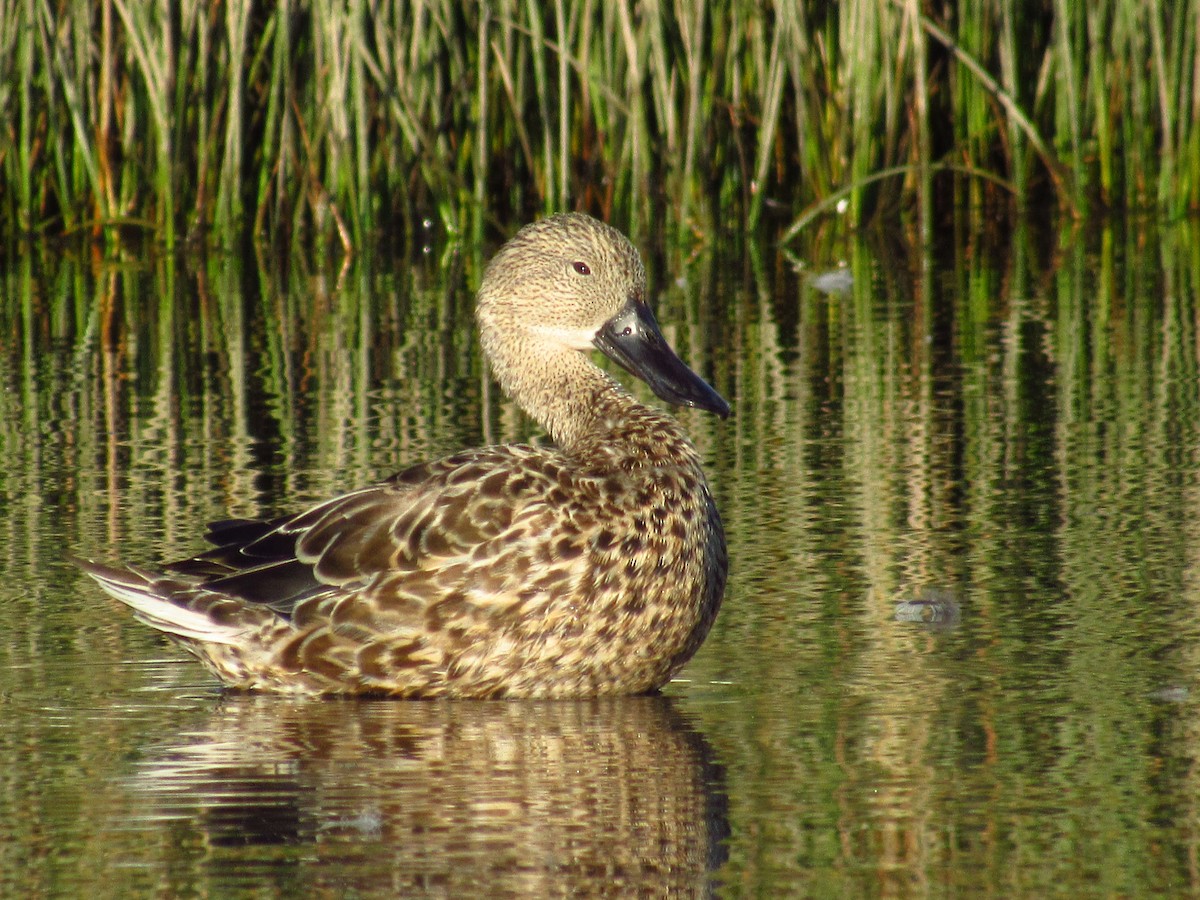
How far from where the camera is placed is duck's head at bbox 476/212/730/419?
5.43 meters

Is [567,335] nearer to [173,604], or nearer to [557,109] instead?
[173,604]

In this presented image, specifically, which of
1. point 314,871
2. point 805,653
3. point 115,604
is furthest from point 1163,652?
point 115,604

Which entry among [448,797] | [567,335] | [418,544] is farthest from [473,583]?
[567,335]

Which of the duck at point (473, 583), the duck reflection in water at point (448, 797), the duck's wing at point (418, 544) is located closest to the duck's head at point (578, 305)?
the duck at point (473, 583)

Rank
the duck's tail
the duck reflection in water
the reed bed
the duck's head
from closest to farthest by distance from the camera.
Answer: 1. the duck reflection in water
2. the duck's tail
3. the duck's head
4. the reed bed

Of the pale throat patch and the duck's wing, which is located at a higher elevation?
the pale throat patch

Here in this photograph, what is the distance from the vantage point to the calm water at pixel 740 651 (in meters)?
3.41

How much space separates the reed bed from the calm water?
92.8 inches

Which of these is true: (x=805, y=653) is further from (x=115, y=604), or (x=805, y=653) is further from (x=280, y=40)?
(x=280, y=40)

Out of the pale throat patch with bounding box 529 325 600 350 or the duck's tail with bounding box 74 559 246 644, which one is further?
the pale throat patch with bounding box 529 325 600 350

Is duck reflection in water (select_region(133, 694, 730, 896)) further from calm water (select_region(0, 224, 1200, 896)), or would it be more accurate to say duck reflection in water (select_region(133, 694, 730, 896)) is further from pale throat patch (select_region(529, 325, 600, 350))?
pale throat patch (select_region(529, 325, 600, 350))

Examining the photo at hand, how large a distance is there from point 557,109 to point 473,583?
8586 millimetres

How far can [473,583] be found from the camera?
4.52 metres

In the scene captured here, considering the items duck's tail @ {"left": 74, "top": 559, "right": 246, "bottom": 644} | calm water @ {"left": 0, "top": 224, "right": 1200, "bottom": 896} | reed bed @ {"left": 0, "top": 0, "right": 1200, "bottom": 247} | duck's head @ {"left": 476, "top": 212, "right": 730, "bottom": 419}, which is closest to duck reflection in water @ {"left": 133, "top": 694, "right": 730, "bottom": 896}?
calm water @ {"left": 0, "top": 224, "right": 1200, "bottom": 896}
